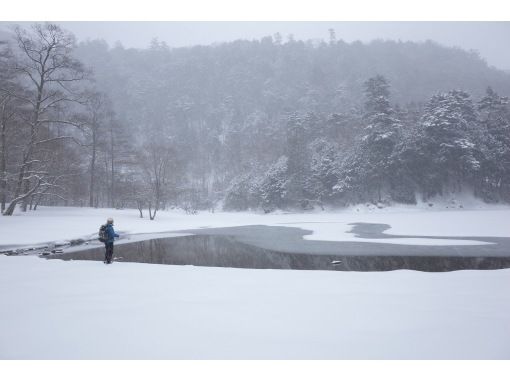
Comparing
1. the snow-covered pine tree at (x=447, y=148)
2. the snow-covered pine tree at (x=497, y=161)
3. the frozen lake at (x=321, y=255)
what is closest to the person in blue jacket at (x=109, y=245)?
the frozen lake at (x=321, y=255)

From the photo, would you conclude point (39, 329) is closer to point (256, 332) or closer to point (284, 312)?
point (256, 332)

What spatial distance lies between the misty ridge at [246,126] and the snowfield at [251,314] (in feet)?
67.4

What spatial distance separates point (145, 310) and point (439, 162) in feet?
175

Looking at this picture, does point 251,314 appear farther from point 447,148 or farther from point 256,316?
point 447,148

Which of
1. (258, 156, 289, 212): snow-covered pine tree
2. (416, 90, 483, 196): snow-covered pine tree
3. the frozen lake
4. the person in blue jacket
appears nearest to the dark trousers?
the person in blue jacket

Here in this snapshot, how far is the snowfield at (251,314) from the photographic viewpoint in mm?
4395

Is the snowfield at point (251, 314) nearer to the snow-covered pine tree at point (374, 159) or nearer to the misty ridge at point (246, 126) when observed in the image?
the misty ridge at point (246, 126)

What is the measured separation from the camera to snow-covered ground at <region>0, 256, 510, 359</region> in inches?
173

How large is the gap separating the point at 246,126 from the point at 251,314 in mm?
83047

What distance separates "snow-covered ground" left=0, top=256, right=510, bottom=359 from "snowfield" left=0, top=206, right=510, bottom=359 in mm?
20

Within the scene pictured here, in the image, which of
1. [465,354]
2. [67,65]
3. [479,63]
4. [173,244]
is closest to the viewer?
[465,354]

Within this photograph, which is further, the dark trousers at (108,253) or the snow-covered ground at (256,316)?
the dark trousers at (108,253)

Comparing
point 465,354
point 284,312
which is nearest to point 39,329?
point 284,312

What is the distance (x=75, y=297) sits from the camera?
22.9 ft
